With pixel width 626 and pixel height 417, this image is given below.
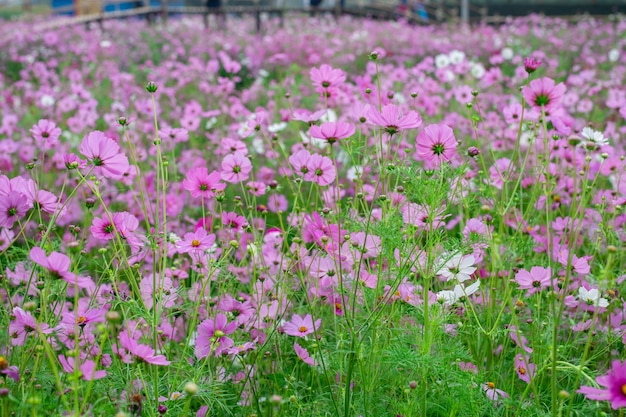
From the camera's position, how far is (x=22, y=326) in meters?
1.05

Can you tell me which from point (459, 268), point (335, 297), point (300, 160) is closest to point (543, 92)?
point (459, 268)

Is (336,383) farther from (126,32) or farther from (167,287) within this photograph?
(126,32)

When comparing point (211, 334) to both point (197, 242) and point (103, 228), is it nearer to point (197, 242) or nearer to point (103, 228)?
point (197, 242)

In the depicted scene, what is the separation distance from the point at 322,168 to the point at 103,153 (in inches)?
16.7

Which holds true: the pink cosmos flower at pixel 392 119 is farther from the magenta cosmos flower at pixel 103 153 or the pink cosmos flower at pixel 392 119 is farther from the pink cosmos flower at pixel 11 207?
the pink cosmos flower at pixel 11 207

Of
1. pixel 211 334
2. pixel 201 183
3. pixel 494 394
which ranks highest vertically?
pixel 201 183

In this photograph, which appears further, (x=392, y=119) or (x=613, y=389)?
(x=392, y=119)

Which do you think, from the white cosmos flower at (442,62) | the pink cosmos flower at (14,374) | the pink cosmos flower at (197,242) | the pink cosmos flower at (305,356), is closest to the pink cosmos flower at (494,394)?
the pink cosmos flower at (305,356)

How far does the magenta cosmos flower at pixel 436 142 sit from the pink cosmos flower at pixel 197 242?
15.7 inches

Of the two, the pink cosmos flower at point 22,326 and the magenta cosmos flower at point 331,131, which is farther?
the magenta cosmos flower at point 331,131

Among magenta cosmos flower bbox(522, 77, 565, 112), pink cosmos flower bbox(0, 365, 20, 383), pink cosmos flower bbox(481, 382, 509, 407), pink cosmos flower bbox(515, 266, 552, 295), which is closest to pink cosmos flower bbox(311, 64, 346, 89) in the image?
magenta cosmos flower bbox(522, 77, 565, 112)

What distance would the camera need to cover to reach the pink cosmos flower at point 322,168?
129 cm

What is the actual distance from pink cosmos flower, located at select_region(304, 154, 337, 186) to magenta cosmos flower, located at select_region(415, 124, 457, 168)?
0.71ft

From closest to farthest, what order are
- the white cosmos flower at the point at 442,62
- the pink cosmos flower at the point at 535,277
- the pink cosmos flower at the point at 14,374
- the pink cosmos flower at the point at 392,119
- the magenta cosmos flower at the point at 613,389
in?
the magenta cosmos flower at the point at 613,389
the pink cosmos flower at the point at 14,374
the pink cosmos flower at the point at 392,119
the pink cosmos flower at the point at 535,277
the white cosmos flower at the point at 442,62
